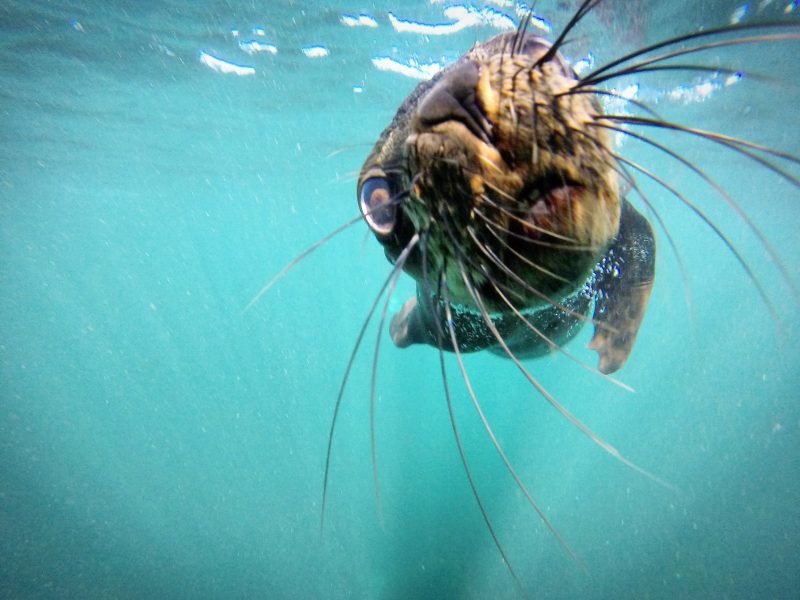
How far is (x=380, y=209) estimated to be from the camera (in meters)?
1.55

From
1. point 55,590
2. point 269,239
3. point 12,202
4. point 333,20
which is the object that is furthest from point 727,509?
point 269,239

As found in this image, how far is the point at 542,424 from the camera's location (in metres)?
20.1

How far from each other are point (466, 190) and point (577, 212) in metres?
0.29

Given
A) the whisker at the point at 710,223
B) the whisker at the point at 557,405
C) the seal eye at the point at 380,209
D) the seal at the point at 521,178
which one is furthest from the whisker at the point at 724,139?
the seal eye at the point at 380,209

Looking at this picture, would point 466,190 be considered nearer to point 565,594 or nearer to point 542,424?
point 565,594

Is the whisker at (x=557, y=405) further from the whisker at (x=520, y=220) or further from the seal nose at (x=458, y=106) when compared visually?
the seal nose at (x=458, y=106)

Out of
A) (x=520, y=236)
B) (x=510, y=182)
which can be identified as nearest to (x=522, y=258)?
(x=520, y=236)

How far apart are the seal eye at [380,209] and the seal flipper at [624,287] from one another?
1.51 metres

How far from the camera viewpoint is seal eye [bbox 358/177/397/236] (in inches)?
61.4

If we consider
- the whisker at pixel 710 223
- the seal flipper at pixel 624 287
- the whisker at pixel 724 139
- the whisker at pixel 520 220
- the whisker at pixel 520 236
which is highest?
the whisker at pixel 724 139

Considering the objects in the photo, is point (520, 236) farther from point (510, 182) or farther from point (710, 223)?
point (710, 223)

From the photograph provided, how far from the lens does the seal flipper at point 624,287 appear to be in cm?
267

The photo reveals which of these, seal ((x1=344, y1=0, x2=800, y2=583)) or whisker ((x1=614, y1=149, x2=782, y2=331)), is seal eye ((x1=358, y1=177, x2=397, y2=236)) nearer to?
seal ((x1=344, y1=0, x2=800, y2=583))

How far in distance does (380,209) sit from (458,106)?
46 centimetres
